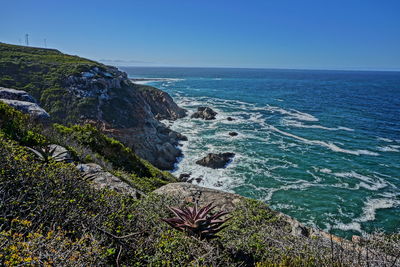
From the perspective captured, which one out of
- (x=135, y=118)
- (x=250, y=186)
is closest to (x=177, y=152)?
(x=135, y=118)

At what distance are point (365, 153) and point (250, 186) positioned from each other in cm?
1767

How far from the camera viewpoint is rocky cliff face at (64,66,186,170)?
26906 millimetres

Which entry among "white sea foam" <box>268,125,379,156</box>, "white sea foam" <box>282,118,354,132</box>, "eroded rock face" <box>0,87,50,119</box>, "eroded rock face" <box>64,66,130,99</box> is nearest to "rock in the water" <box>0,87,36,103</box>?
"eroded rock face" <box>0,87,50,119</box>

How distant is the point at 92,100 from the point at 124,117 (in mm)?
4532

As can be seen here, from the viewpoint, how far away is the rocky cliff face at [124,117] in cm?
2691

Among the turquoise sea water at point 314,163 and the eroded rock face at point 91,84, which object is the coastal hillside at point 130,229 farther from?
the eroded rock face at point 91,84

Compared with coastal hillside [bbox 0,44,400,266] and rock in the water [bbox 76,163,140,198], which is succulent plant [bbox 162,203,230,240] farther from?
rock in the water [bbox 76,163,140,198]

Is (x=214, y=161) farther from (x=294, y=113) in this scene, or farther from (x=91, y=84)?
(x=294, y=113)

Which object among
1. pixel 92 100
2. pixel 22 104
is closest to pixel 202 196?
pixel 22 104

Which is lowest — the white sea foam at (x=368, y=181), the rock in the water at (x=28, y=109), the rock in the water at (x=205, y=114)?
the white sea foam at (x=368, y=181)

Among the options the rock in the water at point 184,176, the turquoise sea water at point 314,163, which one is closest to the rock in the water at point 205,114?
the turquoise sea water at point 314,163

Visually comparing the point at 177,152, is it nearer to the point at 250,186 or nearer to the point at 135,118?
the point at 135,118

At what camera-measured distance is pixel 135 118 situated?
3023cm

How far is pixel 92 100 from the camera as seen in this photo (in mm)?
28984
